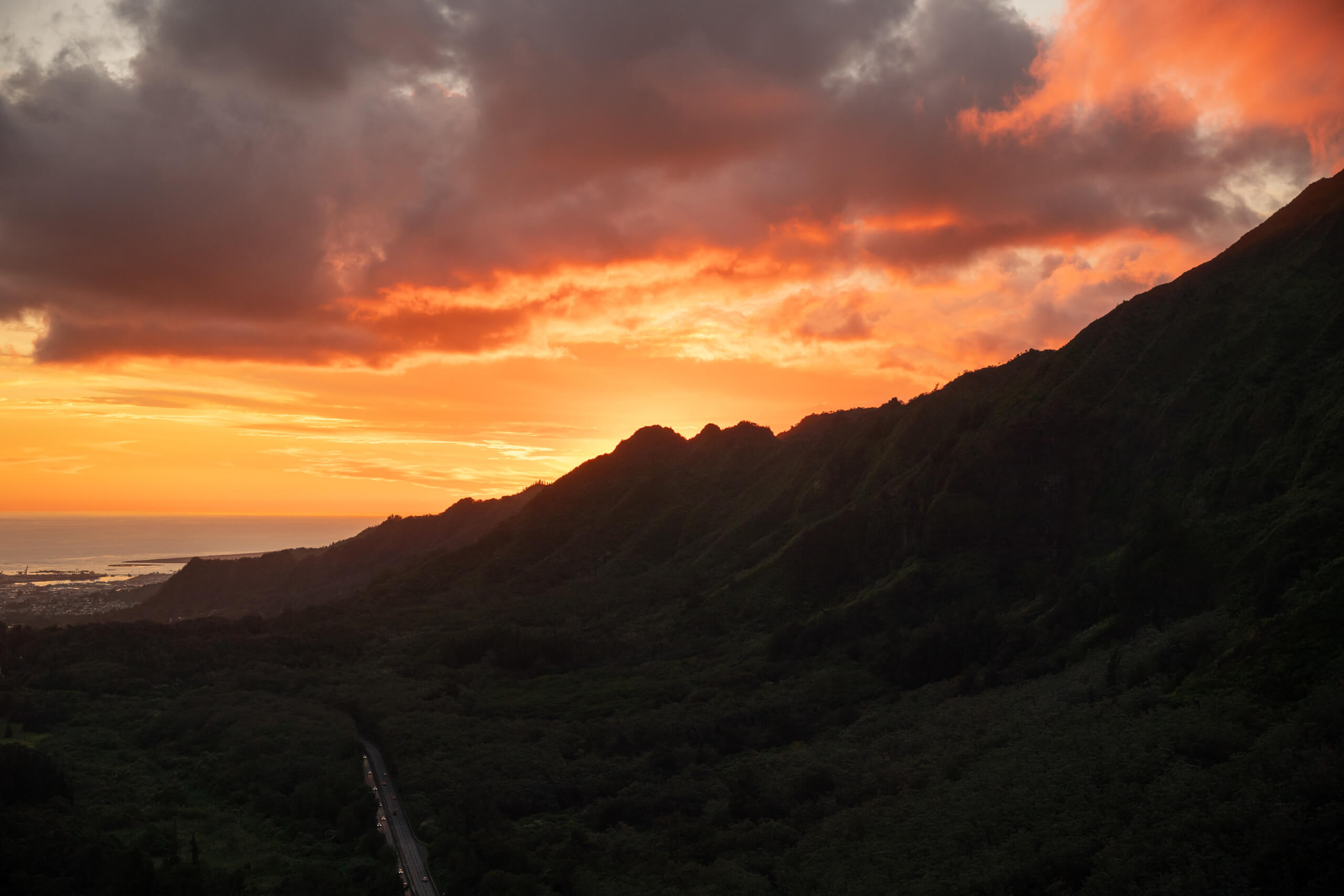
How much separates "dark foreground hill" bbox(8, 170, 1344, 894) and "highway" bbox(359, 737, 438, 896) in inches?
48.5

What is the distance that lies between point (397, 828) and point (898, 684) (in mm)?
35092

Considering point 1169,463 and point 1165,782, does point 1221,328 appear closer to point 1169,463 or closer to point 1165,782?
point 1169,463

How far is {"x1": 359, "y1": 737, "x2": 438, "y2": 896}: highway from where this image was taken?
43.5 metres

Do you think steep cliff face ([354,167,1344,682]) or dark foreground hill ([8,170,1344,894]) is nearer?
dark foreground hill ([8,170,1344,894])

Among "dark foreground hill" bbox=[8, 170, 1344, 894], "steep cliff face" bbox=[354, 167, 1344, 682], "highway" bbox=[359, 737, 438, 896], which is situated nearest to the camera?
"dark foreground hill" bbox=[8, 170, 1344, 894]

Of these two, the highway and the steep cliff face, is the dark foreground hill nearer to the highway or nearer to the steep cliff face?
the steep cliff face

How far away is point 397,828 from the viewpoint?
169 feet

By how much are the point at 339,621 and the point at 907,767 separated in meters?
82.5

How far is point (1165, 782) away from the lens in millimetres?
30922

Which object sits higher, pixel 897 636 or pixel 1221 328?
pixel 1221 328

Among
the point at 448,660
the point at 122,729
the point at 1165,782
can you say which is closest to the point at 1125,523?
the point at 1165,782

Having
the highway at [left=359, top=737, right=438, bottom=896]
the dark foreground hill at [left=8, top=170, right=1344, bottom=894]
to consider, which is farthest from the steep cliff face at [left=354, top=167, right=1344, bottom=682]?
the highway at [left=359, top=737, right=438, bottom=896]

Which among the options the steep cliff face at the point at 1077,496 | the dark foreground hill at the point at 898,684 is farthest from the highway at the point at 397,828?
the steep cliff face at the point at 1077,496

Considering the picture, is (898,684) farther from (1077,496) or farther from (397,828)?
(397,828)
